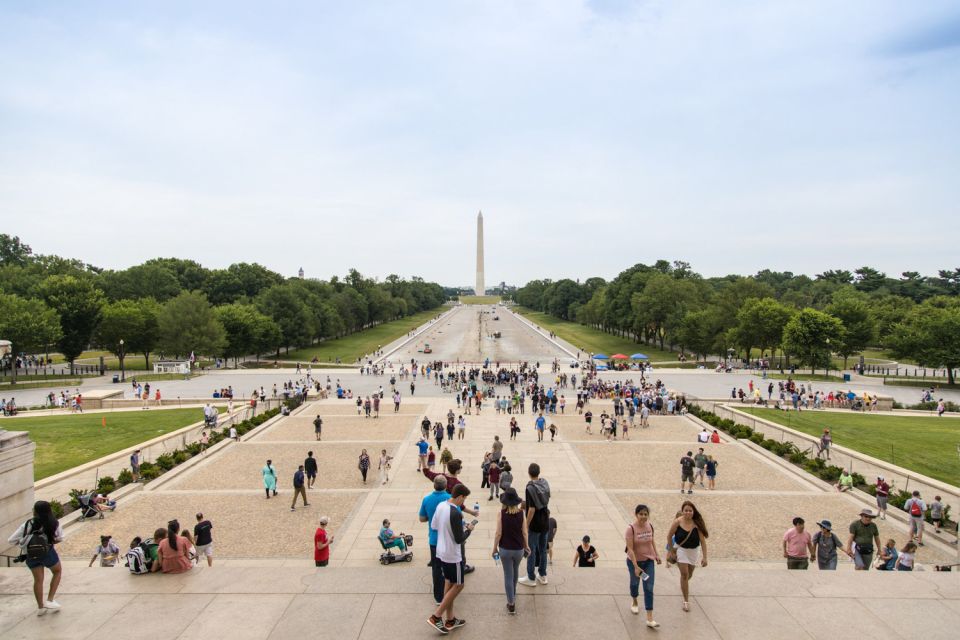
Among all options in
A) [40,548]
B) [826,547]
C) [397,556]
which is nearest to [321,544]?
[397,556]

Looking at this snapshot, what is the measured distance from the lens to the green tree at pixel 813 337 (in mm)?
54500

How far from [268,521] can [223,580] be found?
8.08 metres

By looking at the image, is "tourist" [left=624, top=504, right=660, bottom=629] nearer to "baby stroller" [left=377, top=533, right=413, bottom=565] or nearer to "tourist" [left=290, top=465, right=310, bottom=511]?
"baby stroller" [left=377, top=533, right=413, bottom=565]

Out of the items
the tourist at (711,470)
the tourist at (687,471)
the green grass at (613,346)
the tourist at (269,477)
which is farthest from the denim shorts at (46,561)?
the green grass at (613,346)

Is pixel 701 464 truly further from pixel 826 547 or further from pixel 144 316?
pixel 144 316

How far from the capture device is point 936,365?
50.9 metres

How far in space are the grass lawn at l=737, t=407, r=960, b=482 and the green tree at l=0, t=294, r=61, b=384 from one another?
58.8m

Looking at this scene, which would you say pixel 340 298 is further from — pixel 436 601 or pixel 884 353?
pixel 436 601

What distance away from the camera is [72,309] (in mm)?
59188

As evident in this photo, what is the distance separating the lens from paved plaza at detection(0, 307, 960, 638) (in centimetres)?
700

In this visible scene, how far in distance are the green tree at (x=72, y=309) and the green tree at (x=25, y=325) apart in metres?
5.21

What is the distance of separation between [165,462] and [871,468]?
2609 centimetres

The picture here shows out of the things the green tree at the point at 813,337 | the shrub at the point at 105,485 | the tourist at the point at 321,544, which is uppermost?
the green tree at the point at 813,337

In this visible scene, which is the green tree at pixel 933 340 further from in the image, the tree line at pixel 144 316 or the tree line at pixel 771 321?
the tree line at pixel 144 316
